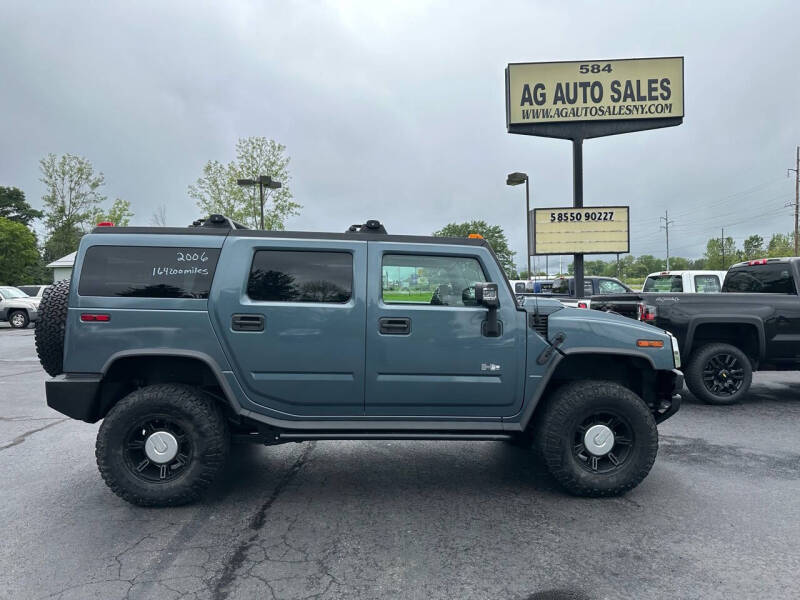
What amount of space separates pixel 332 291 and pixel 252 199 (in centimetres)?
2901

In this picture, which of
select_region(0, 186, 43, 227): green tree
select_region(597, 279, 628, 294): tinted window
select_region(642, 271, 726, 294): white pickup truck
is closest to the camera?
select_region(642, 271, 726, 294): white pickup truck

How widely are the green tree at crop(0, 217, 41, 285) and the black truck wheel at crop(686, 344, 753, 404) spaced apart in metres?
55.4

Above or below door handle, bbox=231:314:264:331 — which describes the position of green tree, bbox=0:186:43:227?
above

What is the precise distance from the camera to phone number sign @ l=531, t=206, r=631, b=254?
15.6 metres

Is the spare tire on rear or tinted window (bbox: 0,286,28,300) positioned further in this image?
tinted window (bbox: 0,286,28,300)

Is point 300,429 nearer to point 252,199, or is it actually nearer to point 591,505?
point 591,505

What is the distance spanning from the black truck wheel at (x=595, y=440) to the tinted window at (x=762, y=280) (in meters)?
5.19

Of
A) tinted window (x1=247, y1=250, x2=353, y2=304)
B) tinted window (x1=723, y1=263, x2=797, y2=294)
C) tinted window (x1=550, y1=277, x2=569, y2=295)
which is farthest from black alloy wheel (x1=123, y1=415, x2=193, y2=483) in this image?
tinted window (x1=550, y1=277, x2=569, y2=295)

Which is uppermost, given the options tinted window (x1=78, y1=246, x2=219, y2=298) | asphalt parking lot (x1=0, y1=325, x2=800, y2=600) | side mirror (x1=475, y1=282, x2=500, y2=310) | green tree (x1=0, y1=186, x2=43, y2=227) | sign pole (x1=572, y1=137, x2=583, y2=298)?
green tree (x1=0, y1=186, x2=43, y2=227)

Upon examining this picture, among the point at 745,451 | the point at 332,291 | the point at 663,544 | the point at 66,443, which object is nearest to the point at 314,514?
the point at 332,291

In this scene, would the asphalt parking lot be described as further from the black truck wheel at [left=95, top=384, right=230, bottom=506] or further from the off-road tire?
the off-road tire

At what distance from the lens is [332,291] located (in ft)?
12.8

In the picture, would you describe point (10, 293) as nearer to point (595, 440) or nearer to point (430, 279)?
point (430, 279)

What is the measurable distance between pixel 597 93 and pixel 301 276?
1443 cm
